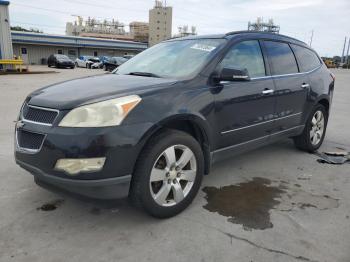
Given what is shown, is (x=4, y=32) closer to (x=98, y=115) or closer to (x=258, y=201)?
(x=98, y=115)

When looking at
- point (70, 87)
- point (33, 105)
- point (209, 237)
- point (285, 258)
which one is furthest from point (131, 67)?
point (285, 258)

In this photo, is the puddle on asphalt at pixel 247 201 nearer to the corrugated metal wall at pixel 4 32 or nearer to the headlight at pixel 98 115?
the headlight at pixel 98 115

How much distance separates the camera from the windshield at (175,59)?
330cm

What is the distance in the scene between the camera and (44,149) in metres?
2.46

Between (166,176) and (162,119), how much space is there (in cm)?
52

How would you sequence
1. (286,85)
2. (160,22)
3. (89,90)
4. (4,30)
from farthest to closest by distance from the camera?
(160,22), (4,30), (286,85), (89,90)

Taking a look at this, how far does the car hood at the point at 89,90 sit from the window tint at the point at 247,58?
2.77ft

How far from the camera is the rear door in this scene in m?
4.07

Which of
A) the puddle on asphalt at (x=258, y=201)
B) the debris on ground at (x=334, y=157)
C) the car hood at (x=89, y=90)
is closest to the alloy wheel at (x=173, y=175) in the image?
the puddle on asphalt at (x=258, y=201)

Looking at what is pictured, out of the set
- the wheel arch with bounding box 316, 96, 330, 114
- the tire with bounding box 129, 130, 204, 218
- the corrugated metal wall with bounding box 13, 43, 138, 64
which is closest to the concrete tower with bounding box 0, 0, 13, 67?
the wheel arch with bounding box 316, 96, 330, 114

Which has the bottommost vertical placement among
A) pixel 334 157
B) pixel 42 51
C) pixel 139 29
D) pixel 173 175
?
pixel 334 157

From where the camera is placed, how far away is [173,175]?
2.86 metres

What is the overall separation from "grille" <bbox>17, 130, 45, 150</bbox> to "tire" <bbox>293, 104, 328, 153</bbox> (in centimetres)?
384

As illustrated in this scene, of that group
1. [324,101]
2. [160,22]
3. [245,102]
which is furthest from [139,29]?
[245,102]
